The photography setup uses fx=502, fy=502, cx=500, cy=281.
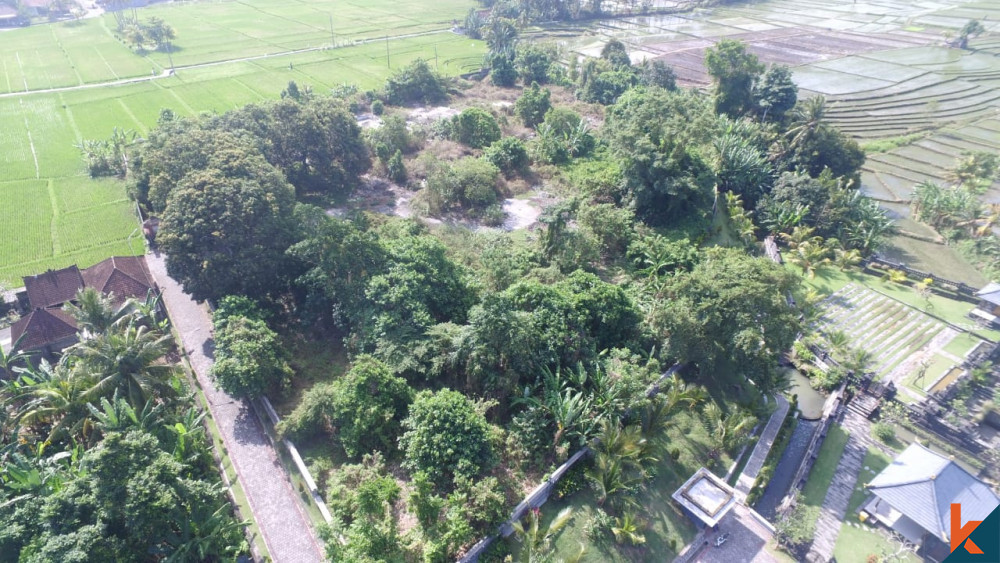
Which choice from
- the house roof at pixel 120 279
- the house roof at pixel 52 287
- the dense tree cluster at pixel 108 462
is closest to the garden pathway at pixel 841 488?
the dense tree cluster at pixel 108 462

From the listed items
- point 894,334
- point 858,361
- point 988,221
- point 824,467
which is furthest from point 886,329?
point 988,221

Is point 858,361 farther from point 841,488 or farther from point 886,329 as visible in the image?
point 841,488

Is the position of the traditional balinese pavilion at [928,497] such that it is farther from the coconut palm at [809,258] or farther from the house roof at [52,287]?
the house roof at [52,287]

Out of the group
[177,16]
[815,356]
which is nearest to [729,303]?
[815,356]

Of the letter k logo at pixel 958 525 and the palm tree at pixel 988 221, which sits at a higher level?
the palm tree at pixel 988 221

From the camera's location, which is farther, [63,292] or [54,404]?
[63,292]

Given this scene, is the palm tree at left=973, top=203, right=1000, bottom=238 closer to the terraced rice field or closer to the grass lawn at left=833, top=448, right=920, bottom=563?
the terraced rice field

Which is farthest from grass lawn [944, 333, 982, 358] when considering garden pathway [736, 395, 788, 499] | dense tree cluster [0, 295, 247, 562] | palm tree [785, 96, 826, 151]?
dense tree cluster [0, 295, 247, 562]
